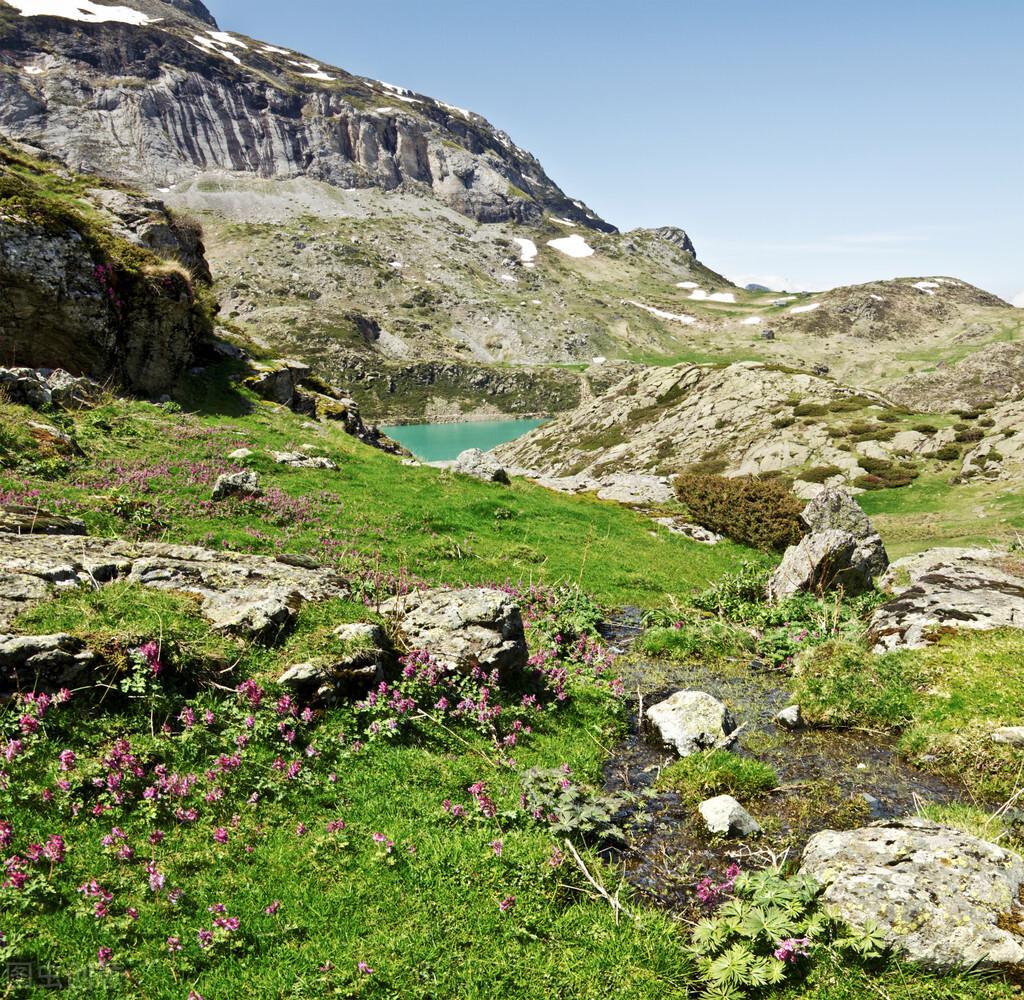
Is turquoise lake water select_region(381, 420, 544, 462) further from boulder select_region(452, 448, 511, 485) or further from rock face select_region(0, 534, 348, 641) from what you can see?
rock face select_region(0, 534, 348, 641)

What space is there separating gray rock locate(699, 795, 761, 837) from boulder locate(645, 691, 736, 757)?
1912 millimetres

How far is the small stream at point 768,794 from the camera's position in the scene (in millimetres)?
8516

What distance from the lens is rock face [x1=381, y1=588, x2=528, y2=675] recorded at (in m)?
11.9

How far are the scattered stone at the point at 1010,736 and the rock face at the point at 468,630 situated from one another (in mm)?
9040

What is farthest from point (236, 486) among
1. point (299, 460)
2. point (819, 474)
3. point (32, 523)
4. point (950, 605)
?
point (819, 474)

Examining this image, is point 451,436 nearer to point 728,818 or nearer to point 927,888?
point 728,818

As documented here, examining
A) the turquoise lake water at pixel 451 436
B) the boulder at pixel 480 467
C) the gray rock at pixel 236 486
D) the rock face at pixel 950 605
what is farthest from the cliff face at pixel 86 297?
the turquoise lake water at pixel 451 436

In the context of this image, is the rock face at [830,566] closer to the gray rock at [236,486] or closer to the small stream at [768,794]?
the small stream at [768,794]

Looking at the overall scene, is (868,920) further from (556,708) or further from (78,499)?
(78,499)

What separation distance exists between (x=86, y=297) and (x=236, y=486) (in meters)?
20.4

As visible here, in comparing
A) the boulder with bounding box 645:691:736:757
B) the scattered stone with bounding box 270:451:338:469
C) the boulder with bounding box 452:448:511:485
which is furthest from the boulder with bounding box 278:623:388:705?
the boulder with bounding box 452:448:511:485

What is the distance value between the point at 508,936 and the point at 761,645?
41.8 ft

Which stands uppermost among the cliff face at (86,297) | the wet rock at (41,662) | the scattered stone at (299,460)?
the cliff face at (86,297)

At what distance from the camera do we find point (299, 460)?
28.4 meters
